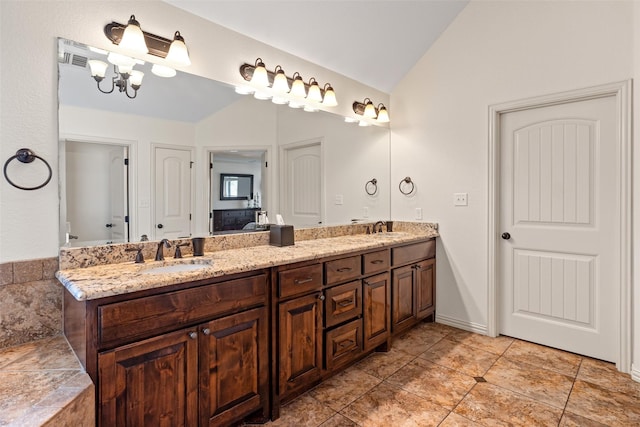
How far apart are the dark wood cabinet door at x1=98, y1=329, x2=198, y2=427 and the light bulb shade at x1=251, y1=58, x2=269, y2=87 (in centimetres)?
166

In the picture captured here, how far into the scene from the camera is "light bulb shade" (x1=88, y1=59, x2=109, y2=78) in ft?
5.64

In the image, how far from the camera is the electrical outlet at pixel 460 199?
119 inches

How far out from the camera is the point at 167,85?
6.50 feet

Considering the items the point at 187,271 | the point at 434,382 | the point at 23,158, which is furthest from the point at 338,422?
the point at 23,158

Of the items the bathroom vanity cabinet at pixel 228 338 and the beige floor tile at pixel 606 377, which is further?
the beige floor tile at pixel 606 377

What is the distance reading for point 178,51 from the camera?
6.15 ft

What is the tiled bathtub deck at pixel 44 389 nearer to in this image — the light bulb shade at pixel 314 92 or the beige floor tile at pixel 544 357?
the light bulb shade at pixel 314 92

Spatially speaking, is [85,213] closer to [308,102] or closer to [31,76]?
[31,76]

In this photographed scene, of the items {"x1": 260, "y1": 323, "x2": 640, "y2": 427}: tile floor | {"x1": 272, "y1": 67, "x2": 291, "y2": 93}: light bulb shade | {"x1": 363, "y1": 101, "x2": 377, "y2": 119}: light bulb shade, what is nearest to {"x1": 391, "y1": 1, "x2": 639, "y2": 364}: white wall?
{"x1": 363, "y1": 101, "x2": 377, "y2": 119}: light bulb shade

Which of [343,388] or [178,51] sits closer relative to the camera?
[178,51]

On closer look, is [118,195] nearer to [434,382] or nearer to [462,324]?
[434,382]

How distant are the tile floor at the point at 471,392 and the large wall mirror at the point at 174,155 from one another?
1.23 m

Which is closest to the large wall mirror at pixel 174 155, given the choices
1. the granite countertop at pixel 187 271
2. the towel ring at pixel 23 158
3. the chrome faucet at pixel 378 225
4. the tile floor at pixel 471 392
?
the towel ring at pixel 23 158

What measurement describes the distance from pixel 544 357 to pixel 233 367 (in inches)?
92.0
